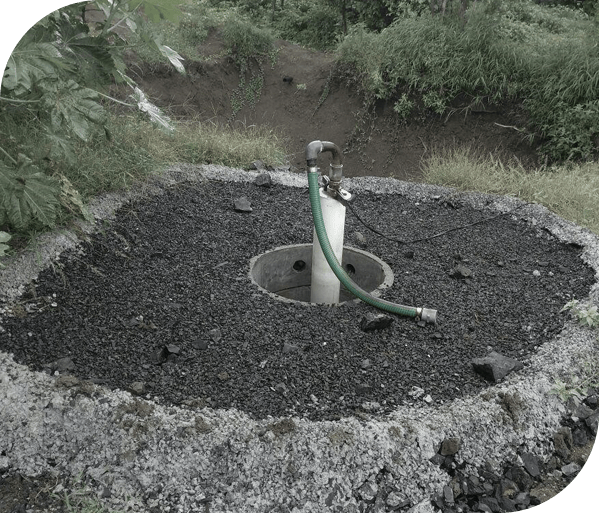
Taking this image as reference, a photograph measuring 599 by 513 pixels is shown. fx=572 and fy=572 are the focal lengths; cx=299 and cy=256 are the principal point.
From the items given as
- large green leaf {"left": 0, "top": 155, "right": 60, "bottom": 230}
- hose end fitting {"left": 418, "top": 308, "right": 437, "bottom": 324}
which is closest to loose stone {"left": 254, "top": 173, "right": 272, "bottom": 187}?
large green leaf {"left": 0, "top": 155, "right": 60, "bottom": 230}

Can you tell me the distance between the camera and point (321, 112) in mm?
9500

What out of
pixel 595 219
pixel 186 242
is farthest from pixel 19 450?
pixel 595 219

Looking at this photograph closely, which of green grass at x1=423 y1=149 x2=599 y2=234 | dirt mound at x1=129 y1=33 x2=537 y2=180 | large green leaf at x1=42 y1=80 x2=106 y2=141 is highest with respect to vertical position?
large green leaf at x1=42 y1=80 x2=106 y2=141

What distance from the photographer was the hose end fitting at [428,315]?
2.95 meters

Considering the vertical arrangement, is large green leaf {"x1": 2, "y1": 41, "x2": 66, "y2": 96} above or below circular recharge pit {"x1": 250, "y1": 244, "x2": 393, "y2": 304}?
above

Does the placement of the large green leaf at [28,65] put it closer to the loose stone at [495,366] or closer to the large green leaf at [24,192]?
the large green leaf at [24,192]

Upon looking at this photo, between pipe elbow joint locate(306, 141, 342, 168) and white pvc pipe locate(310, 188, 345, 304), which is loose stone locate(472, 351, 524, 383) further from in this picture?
pipe elbow joint locate(306, 141, 342, 168)

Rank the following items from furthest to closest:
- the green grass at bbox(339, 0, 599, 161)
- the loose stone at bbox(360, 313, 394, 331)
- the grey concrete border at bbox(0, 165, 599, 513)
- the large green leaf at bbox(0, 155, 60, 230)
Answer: the green grass at bbox(339, 0, 599, 161), the loose stone at bbox(360, 313, 394, 331), the large green leaf at bbox(0, 155, 60, 230), the grey concrete border at bbox(0, 165, 599, 513)

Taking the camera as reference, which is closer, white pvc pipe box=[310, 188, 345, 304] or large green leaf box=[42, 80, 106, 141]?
large green leaf box=[42, 80, 106, 141]

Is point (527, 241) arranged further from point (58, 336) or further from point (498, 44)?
point (498, 44)

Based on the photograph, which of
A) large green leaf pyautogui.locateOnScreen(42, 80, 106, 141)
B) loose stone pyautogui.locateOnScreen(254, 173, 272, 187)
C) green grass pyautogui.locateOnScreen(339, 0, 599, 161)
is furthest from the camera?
green grass pyautogui.locateOnScreen(339, 0, 599, 161)

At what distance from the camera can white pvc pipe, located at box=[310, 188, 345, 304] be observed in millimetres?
3221

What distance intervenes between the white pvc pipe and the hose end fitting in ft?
1.95

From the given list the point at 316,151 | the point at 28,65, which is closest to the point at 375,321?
the point at 316,151
